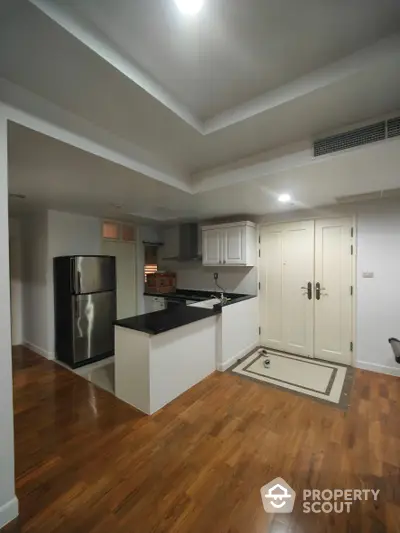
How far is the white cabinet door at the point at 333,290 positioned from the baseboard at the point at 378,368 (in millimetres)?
156

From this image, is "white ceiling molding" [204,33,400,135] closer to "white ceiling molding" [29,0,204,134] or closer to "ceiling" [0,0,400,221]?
"ceiling" [0,0,400,221]

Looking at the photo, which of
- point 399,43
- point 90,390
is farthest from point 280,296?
point 399,43

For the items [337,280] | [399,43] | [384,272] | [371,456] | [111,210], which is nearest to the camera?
[399,43]

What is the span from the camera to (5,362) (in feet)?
4.51

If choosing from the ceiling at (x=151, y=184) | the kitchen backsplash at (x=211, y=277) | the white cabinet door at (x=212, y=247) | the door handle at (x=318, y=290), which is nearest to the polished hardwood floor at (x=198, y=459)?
the door handle at (x=318, y=290)

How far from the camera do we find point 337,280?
3609 mm

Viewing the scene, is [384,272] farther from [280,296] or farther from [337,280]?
[280,296]

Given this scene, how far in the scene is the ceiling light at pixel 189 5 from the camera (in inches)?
39.5

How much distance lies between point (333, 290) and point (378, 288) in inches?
21.4

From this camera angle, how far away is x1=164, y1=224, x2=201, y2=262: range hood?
194 inches

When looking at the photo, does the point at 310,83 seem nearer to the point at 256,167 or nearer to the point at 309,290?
the point at 256,167

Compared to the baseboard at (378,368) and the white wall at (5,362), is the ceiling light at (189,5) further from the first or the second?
the baseboard at (378,368)

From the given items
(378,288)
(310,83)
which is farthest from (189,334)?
(378,288)

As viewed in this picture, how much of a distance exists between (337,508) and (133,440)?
1521mm
